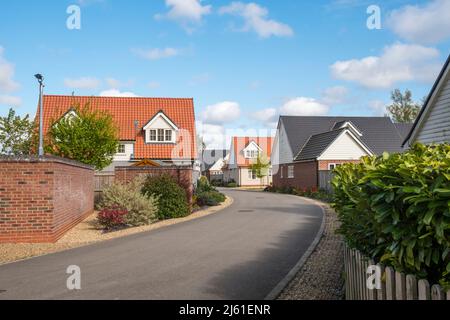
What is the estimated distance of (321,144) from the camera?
35531 mm

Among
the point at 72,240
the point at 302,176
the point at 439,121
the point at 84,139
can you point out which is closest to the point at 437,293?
the point at 72,240

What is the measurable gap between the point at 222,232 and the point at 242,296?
6.81 meters

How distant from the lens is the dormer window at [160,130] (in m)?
34.7

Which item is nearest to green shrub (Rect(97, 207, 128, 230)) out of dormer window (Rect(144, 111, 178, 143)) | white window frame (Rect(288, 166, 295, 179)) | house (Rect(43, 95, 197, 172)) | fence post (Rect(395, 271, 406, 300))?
fence post (Rect(395, 271, 406, 300))

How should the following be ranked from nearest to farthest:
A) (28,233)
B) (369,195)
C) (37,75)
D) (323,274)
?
(369,195)
(323,274)
(28,233)
(37,75)

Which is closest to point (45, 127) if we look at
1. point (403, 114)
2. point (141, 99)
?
point (141, 99)

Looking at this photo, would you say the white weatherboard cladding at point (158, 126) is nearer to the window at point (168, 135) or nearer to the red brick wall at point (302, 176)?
the window at point (168, 135)

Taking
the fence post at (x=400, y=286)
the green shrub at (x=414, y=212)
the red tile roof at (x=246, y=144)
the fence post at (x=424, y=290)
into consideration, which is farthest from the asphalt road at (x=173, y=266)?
the red tile roof at (x=246, y=144)

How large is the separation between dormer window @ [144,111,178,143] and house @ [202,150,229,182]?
41.9m

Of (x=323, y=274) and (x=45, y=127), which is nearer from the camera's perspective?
(x=323, y=274)

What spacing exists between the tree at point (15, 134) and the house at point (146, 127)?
8.11ft

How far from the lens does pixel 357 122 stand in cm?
4278

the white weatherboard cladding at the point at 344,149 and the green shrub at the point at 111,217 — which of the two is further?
the white weatherboard cladding at the point at 344,149
